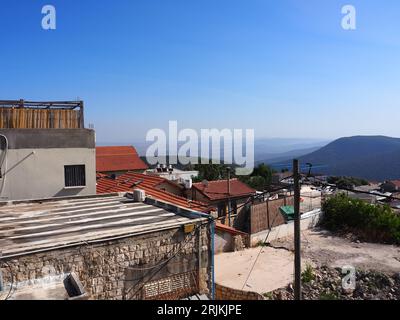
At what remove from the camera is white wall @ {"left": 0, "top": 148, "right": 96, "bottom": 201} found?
1295cm

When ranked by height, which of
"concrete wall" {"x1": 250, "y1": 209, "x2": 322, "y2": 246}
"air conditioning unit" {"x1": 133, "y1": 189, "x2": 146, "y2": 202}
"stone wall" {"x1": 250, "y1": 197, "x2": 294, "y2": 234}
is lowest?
"concrete wall" {"x1": 250, "y1": 209, "x2": 322, "y2": 246}

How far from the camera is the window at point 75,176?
14.0m

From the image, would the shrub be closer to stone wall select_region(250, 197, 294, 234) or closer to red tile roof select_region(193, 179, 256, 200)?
stone wall select_region(250, 197, 294, 234)

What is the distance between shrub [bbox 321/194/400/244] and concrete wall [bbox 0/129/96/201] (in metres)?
17.8

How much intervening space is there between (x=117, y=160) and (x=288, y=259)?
2244cm

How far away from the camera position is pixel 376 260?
1845 cm

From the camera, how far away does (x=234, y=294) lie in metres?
12.4

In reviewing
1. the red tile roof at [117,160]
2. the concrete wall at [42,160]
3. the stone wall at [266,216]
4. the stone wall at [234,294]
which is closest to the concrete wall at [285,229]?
the stone wall at [266,216]

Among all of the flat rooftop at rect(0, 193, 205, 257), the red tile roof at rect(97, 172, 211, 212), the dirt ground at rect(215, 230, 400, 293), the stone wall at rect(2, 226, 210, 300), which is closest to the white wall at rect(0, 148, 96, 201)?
the flat rooftop at rect(0, 193, 205, 257)

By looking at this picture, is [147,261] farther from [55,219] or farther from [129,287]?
[55,219]

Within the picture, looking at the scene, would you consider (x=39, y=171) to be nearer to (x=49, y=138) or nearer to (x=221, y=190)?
(x=49, y=138)

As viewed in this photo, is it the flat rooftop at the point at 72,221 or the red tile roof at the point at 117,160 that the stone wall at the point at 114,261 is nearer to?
the flat rooftop at the point at 72,221

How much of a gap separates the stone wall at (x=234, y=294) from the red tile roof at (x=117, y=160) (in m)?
22.5
